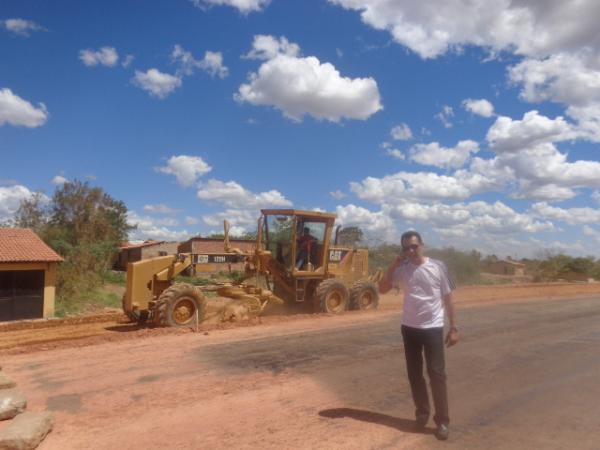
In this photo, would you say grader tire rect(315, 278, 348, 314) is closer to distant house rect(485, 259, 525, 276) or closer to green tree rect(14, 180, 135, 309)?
green tree rect(14, 180, 135, 309)

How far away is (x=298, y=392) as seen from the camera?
599cm

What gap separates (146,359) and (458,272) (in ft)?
112

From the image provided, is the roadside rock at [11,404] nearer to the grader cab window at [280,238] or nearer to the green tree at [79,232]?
the grader cab window at [280,238]

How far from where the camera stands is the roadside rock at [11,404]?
16.3 feet

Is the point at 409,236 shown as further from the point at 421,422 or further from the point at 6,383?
the point at 6,383

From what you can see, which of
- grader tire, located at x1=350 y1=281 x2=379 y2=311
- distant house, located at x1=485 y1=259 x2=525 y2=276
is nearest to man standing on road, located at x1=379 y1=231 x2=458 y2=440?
grader tire, located at x1=350 y1=281 x2=379 y2=311

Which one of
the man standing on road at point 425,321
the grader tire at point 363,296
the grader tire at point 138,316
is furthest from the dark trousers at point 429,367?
the grader tire at point 363,296

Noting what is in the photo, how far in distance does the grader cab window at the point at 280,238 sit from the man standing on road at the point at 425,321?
27.0ft

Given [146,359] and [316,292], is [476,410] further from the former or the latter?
[316,292]

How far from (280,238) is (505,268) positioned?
4628cm

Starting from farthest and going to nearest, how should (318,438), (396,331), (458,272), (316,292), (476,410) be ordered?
(458,272), (316,292), (396,331), (476,410), (318,438)

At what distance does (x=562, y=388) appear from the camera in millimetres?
6355

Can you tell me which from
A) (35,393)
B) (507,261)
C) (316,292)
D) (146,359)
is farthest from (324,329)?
(507,261)

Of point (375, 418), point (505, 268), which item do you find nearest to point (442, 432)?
point (375, 418)
